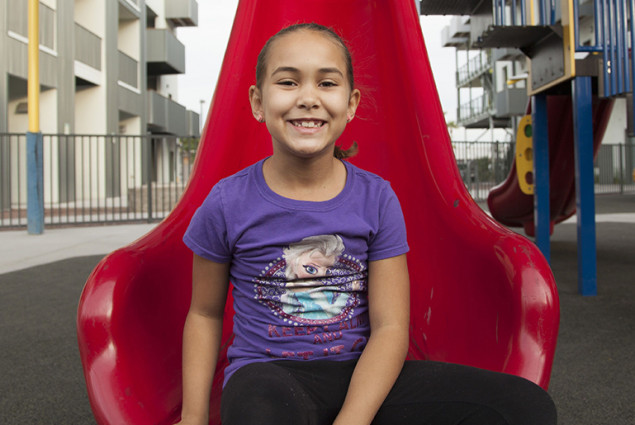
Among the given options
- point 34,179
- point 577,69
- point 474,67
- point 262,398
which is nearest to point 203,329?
point 262,398

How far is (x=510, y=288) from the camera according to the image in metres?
1.19

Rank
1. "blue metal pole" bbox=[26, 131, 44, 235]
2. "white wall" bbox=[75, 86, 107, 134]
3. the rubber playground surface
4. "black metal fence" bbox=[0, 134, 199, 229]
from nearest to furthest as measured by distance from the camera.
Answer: the rubber playground surface < "blue metal pole" bbox=[26, 131, 44, 235] < "black metal fence" bbox=[0, 134, 199, 229] < "white wall" bbox=[75, 86, 107, 134]

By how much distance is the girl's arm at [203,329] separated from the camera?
42.7 inches

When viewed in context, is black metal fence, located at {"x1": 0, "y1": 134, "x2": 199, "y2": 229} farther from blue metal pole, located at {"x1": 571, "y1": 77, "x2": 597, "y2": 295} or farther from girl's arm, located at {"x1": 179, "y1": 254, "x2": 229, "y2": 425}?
girl's arm, located at {"x1": 179, "y1": 254, "x2": 229, "y2": 425}

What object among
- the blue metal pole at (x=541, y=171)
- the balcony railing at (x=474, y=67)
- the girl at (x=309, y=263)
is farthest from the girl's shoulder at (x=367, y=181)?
the balcony railing at (x=474, y=67)

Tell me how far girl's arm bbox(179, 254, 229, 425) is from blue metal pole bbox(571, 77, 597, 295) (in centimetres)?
253

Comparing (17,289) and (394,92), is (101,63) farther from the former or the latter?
(394,92)

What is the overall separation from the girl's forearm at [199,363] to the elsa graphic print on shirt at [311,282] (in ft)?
0.41

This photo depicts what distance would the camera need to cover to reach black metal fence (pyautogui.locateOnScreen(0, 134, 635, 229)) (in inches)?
335

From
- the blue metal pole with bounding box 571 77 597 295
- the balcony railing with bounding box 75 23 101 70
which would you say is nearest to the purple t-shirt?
the blue metal pole with bounding box 571 77 597 295

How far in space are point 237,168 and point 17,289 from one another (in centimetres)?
232

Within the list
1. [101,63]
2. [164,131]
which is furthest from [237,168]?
[164,131]

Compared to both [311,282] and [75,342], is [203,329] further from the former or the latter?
[75,342]

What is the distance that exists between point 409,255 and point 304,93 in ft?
2.67
